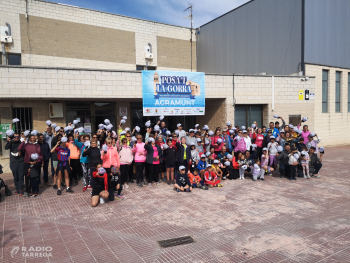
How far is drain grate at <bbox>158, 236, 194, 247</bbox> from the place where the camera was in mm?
4440

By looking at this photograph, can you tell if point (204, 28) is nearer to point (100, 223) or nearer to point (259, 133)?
point (259, 133)

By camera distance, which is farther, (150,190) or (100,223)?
(150,190)

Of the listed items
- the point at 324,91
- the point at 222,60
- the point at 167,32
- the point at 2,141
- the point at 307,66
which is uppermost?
the point at 167,32

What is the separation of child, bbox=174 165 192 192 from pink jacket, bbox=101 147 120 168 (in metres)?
1.87

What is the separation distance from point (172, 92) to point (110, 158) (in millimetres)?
5670

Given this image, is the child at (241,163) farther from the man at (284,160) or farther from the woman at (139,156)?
the woman at (139,156)

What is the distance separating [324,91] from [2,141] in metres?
18.4

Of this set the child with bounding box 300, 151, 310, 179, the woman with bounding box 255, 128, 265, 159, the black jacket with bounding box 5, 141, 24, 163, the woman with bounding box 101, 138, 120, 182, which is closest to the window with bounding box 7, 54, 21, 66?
the black jacket with bounding box 5, 141, 24, 163

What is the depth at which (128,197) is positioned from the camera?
6.96 m

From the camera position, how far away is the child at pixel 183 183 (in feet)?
24.4

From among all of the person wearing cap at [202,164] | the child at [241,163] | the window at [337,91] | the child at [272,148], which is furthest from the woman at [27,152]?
the window at [337,91]

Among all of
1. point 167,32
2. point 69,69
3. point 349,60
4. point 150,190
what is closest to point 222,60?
point 167,32

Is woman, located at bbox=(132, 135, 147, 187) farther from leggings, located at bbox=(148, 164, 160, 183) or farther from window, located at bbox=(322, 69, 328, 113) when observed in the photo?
window, located at bbox=(322, 69, 328, 113)

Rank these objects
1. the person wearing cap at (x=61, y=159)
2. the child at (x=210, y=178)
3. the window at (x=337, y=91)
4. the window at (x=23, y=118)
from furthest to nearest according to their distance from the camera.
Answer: the window at (x=337, y=91) → the window at (x=23, y=118) → the child at (x=210, y=178) → the person wearing cap at (x=61, y=159)
